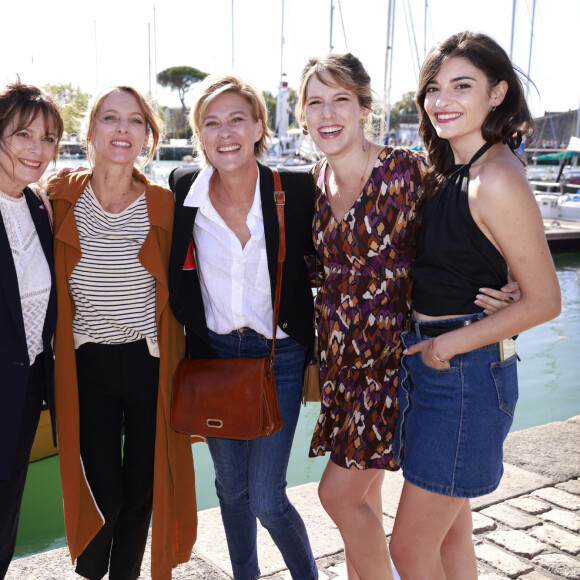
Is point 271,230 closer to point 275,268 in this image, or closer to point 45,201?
point 275,268

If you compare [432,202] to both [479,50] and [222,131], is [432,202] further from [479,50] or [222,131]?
[222,131]

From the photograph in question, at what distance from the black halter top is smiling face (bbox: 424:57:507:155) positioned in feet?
0.30

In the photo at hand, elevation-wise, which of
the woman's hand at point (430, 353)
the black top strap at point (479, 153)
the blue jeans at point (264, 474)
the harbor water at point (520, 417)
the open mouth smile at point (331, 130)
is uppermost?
the open mouth smile at point (331, 130)

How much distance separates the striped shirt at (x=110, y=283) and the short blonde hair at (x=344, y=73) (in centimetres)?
95

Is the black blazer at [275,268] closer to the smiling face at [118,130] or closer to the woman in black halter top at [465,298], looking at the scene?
the smiling face at [118,130]

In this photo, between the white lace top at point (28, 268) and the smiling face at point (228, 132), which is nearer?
the white lace top at point (28, 268)

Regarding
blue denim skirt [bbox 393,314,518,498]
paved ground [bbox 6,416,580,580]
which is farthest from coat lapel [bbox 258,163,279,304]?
paved ground [bbox 6,416,580,580]

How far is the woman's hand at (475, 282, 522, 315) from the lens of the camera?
2.09 metres

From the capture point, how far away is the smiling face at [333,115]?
2520 mm

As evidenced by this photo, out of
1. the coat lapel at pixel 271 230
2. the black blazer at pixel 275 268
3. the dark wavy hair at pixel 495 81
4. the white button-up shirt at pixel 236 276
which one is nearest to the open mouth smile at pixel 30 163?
the black blazer at pixel 275 268

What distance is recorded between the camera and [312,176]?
2791mm

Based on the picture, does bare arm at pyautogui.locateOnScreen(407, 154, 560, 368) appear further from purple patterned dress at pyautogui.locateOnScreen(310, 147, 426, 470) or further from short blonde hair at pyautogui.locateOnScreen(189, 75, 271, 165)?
short blonde hair at pyautogui.locateOnScreen(189, 75, 271, 165)

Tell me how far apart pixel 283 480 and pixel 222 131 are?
1.46 m

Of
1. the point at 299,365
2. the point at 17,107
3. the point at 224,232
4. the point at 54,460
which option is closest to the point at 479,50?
the point at 224,232
